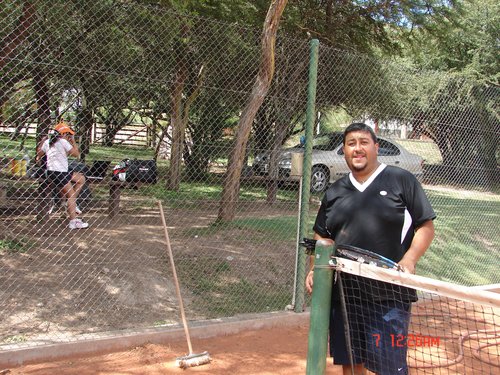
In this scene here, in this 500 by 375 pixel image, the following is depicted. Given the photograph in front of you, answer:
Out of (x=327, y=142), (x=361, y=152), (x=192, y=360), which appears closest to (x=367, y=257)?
(x=361, y=152)

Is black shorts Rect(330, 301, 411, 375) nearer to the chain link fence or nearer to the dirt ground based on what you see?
the dirt ground

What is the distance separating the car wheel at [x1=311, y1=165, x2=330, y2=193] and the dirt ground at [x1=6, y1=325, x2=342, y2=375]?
94.7 inches

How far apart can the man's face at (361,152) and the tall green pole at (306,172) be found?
2157mm

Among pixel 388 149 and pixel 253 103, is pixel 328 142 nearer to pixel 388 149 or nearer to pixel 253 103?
pixel 388 149

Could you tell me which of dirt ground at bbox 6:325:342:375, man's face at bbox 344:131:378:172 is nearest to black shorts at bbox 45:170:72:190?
dirt ground at bbox 6:325:342:375

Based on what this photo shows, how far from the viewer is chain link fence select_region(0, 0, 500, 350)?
5582 mm

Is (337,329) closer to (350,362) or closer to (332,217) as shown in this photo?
(350,362)

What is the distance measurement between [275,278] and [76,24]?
410cm

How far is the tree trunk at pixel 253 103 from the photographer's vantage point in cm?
644

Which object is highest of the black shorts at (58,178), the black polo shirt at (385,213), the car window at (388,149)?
the car window at (388,149)

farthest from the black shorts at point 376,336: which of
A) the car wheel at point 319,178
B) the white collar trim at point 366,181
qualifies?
the car wheel at point 319,178

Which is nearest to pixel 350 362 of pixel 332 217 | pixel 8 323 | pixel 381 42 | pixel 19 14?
pixel 332 217

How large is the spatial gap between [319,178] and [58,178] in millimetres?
3442

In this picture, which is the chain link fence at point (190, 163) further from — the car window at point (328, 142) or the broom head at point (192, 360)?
the broom head at point (192, 360)
